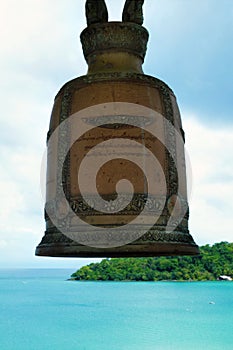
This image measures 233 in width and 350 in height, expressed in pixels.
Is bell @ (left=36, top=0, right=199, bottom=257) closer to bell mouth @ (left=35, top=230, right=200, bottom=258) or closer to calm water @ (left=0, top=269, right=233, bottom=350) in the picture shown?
bell mouth @ (left=35, top=230, right=200, bottom=258)

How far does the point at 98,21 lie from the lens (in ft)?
7.61

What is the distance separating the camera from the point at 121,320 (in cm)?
5609

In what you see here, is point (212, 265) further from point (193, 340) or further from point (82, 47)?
point (82, 47)

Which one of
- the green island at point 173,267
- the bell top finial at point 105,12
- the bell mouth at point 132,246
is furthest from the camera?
the green island at point 173,267

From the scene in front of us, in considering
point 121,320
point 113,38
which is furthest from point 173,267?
point 113,38

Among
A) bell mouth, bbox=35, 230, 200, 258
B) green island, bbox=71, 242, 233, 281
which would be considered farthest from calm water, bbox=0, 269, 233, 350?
bell mouth, bbox=35, 230, 200, 258

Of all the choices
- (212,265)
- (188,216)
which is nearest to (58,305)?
(212,265)

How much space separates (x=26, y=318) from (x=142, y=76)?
184 feet

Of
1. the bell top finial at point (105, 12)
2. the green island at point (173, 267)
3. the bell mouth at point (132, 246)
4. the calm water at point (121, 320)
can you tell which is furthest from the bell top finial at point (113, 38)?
the green island at point (173, 267)

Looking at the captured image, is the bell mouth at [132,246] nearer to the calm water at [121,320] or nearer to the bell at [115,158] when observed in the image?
the bell at [115,158]

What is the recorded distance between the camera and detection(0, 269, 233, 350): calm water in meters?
42.9

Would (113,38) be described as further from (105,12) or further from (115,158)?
(115,158)

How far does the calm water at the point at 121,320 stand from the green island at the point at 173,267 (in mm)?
2472

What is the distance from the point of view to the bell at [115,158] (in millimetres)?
2107
